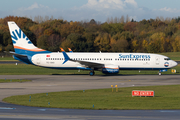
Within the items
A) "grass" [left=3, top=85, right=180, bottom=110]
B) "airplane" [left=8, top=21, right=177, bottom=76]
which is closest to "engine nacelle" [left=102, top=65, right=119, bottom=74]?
"airplane" [left=8, top=21, right=177, bottom=76]

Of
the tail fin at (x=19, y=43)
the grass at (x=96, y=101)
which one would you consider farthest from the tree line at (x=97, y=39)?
the grass at (x=96, y=101)

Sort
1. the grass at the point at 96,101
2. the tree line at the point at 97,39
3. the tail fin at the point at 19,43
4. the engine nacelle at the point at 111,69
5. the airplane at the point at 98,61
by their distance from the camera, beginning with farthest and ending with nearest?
the tree line at the point at 97,39 < the tail fin at the point at 19,43 < the airplane at the point at 98,61 < the engine nacelle at the point at 111,69 < the grass at the point at 96,101

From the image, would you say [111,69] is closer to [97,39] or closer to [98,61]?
[98,61]

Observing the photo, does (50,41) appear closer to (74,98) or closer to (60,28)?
(60,28)

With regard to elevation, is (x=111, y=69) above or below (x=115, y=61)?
below

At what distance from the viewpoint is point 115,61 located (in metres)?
47.2

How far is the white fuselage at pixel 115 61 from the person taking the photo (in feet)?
155

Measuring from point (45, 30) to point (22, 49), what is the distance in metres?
94.2

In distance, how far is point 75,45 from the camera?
388 feet

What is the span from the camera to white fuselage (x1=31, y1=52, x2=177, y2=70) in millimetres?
47094

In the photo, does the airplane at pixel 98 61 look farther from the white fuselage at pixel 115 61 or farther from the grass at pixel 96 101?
the grass at pixel 96 101

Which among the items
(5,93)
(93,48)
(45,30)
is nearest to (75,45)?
(93,48)

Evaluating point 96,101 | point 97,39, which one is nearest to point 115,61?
point 96,101

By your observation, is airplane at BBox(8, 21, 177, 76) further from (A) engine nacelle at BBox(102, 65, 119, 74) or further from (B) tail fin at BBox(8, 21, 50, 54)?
(A) engine nacelle at BBox(102, 65, 119, 74)
